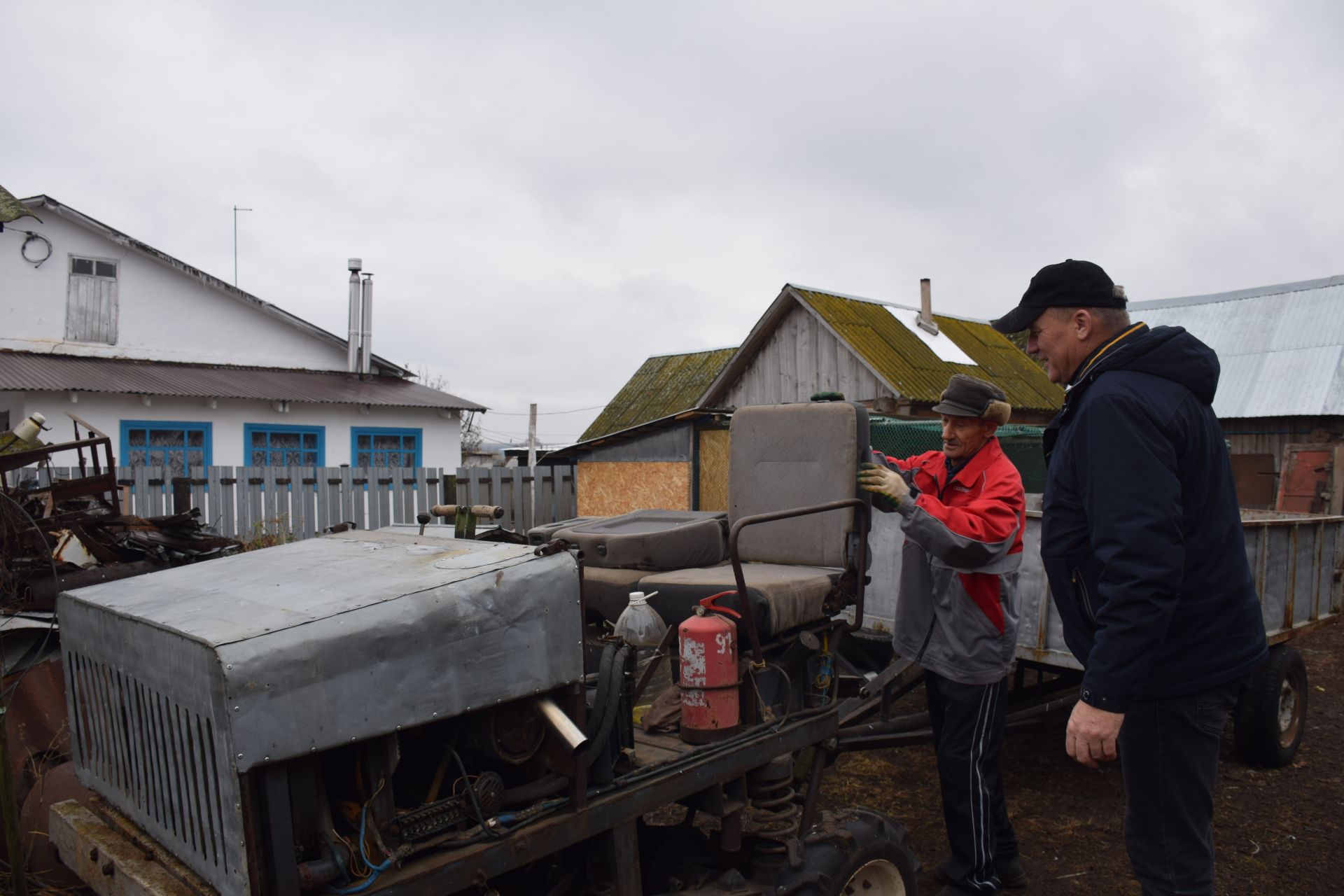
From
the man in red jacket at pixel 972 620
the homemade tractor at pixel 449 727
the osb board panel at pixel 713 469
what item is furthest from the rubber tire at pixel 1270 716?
the osb board panel at pixel 713 469

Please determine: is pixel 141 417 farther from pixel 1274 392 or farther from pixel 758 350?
pixel 1274 392

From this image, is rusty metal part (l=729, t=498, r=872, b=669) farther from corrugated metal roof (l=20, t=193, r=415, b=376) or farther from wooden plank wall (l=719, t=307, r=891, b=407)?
corrugated metal roof (l=20, t=193, r=415, b=376)

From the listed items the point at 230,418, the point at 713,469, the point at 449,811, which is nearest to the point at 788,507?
the point at 449,811

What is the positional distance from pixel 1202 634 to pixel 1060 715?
315cm

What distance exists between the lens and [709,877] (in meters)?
3.03

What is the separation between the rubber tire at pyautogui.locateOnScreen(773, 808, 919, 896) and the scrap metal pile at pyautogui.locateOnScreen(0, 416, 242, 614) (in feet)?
15.2

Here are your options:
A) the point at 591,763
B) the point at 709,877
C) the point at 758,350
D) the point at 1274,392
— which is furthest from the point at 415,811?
the point at 1274,392

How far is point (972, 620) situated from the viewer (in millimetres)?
3791

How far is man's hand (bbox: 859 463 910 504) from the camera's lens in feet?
11.3

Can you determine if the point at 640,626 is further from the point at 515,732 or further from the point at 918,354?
the point at 918,354

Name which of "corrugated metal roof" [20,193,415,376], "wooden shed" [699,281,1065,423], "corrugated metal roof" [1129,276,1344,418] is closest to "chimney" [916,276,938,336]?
"wooden shed" [699,281,1065,423]

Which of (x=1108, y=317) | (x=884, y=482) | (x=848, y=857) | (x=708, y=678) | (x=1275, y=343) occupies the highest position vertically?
(x=1275, y=343)

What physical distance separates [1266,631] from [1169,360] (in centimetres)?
319

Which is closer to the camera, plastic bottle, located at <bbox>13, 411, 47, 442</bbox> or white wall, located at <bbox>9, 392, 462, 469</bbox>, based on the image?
plastic bottle, located at <bbox>13, 411, 47, 442</bbox>
